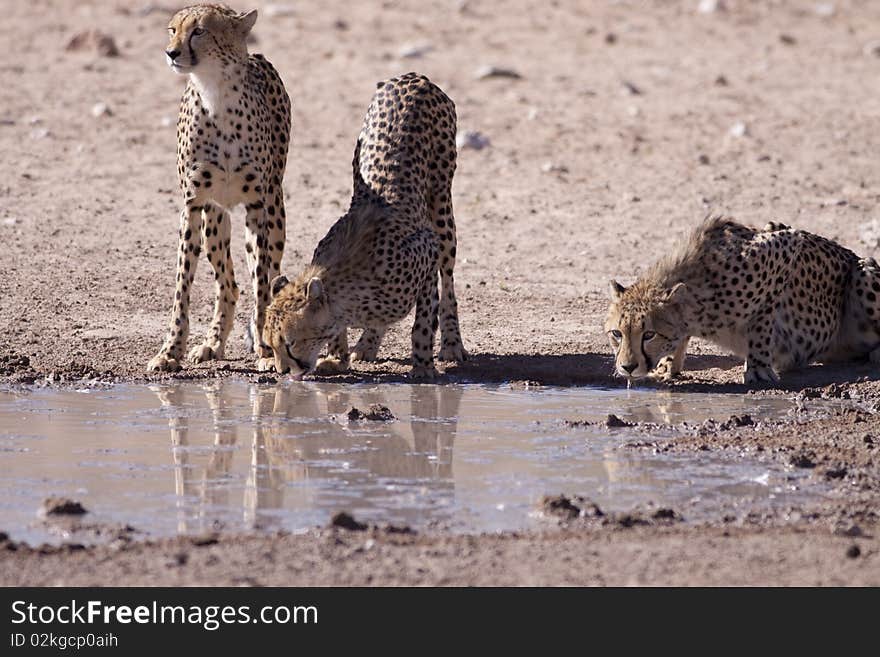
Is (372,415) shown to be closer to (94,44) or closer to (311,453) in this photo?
(311,453)

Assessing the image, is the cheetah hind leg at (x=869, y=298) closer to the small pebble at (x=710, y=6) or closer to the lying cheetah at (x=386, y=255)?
the lying cheetah at (x=386, y=255)

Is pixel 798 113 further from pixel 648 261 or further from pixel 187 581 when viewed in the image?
pixel 187 581

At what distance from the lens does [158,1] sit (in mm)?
17750

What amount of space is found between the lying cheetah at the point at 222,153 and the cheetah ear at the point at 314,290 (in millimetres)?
655

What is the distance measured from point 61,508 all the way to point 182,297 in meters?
3.34

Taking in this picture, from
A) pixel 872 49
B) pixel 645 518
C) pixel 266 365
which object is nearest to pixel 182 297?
pixel 266 365

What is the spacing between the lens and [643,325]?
8.59m

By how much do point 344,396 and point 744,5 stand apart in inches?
461

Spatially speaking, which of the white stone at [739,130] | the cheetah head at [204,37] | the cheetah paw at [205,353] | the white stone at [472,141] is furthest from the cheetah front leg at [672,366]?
the white stone at [739,130]

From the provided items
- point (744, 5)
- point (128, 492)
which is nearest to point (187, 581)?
point (128, 492)

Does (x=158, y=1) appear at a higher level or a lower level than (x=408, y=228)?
higher

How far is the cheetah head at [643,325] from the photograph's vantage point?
858 centimetres

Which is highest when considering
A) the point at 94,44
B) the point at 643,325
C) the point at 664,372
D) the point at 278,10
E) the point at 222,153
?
the point at 278,10

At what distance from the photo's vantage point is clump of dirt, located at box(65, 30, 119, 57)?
52.3 ft
